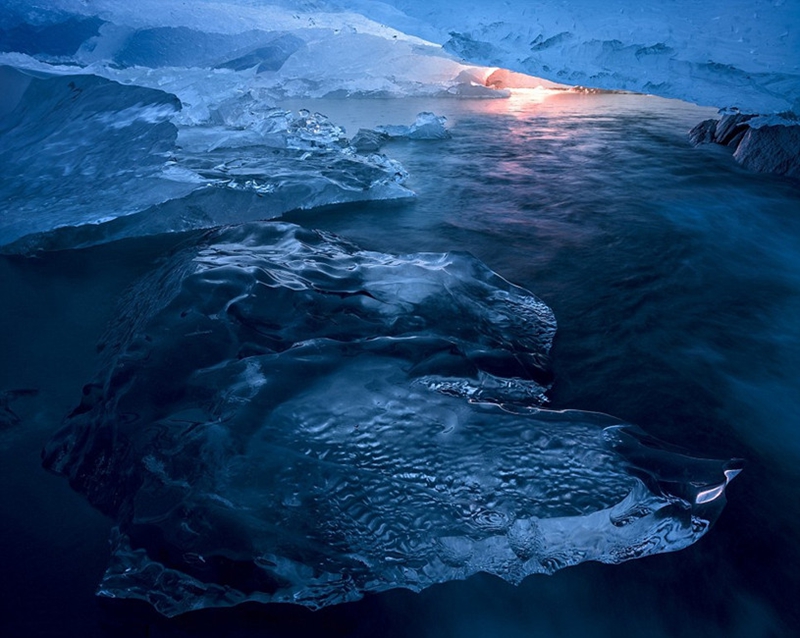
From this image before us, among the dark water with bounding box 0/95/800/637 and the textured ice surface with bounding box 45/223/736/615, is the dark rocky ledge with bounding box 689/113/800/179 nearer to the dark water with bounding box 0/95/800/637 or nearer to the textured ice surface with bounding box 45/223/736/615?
the dark water with bounding box 0/95/800/637

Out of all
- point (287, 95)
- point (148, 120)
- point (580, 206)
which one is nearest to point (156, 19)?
point (148, 120)

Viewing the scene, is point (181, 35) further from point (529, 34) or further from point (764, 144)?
point (764, 144)

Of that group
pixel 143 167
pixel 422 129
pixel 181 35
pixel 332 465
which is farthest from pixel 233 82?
pixel 332 465

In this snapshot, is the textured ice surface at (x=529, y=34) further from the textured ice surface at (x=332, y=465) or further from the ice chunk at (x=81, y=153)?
the textured ice surface at (x=332, y=465)

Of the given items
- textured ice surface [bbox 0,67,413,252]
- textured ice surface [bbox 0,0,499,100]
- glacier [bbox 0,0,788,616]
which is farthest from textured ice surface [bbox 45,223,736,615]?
textured ice surface [bbox 0,0,499,100]

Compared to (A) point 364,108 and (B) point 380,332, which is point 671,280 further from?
(A) point 364,108

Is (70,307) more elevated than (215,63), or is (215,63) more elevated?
(215,63)
